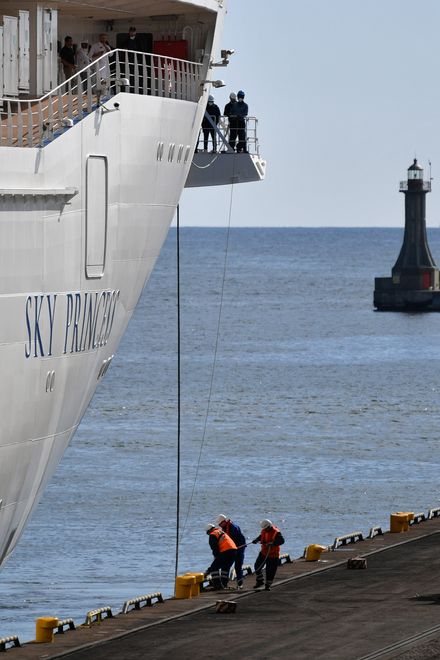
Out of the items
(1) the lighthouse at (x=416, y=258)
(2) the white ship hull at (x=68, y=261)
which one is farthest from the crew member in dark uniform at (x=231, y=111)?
(1) the lighthouse at (x=416, y=258)

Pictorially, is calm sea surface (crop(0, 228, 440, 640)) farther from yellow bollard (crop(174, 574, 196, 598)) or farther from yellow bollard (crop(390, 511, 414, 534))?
yellow bollard (crop(174, 574, 196, 598))

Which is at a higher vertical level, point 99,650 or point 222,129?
point 222,129

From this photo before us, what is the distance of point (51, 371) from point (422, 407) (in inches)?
2409

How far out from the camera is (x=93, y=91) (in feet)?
76.7

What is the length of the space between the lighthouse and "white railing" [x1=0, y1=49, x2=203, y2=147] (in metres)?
109

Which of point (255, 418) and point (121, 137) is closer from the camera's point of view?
point (121, 137)

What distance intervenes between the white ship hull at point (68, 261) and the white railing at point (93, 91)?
199mm

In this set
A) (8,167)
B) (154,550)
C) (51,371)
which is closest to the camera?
(8,167)

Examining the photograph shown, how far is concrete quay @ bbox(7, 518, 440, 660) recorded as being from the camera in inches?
882

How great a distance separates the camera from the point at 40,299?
21.5 meters

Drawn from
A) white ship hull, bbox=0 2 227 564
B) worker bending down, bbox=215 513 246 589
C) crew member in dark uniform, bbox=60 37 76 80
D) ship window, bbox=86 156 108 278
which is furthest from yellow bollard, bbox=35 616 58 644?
crew member in dark uniform, bbox=60 37 76 80

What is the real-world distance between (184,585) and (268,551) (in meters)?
1.48

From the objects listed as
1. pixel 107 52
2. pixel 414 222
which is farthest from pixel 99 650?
pixel 414 222

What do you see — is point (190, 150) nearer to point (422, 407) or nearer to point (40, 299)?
point (40, 299)
